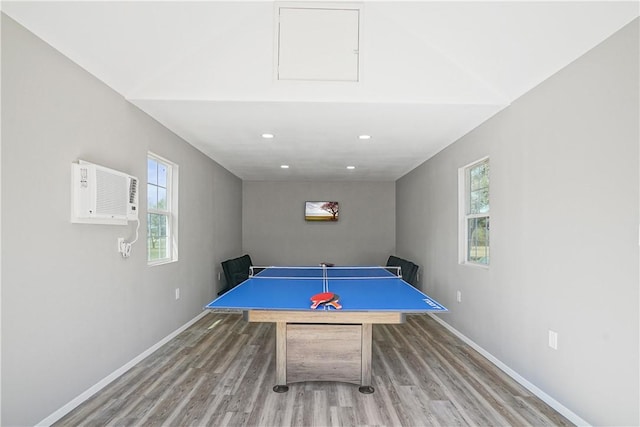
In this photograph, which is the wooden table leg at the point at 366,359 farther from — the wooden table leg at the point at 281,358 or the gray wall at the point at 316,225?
the gray wall at the point at 316,225

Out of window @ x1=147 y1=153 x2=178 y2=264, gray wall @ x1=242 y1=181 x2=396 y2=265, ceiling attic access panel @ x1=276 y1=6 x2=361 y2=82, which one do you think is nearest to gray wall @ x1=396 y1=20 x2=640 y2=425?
ceiling attic access panel @ x1=276 y1=6 x2=361 y2=82

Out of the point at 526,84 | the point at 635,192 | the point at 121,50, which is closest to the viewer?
the point at 635,192

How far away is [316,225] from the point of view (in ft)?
26.5

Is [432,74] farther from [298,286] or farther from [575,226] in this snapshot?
[298,286]

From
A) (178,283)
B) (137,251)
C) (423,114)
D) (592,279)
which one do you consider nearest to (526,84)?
(423,114)

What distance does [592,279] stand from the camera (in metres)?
2.24

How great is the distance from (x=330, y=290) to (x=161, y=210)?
2.14m

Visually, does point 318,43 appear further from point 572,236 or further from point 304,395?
point 304,395

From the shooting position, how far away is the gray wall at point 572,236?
2020 millimetres

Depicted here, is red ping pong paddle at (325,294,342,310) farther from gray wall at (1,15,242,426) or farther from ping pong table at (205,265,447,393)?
gray wall at (1,15,242,426)

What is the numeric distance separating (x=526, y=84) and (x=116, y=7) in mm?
2897

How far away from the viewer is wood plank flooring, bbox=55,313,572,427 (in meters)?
2.37

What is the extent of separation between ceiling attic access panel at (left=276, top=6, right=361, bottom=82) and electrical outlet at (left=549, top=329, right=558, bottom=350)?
2340mm

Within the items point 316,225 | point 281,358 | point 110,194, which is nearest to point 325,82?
point 110,194
